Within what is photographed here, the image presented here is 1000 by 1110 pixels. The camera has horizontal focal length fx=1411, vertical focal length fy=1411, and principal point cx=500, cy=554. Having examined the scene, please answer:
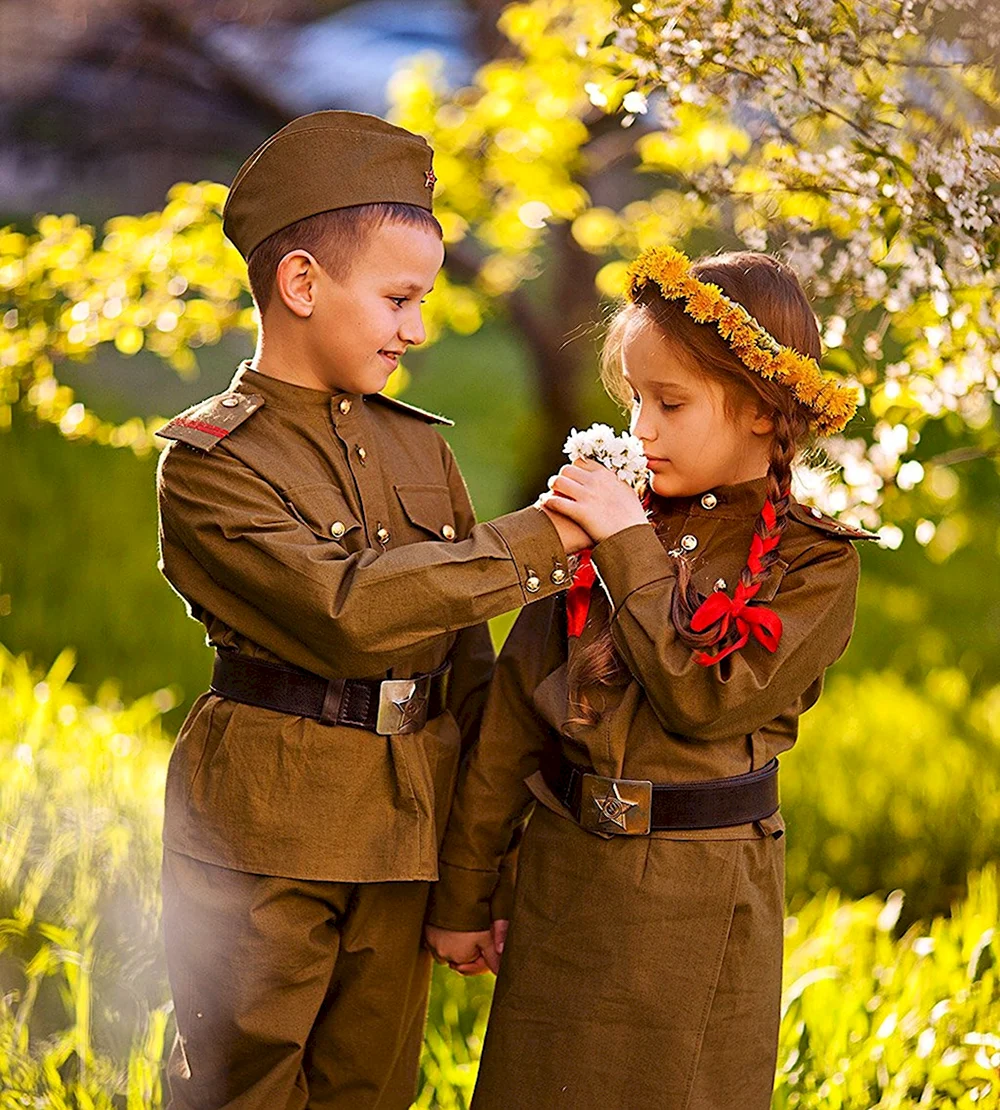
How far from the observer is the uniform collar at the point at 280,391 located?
2129 mm

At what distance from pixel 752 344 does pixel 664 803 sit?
25.3 inches

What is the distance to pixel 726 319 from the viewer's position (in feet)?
6.33

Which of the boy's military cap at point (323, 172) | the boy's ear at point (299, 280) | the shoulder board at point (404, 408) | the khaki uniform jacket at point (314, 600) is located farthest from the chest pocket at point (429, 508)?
the boy's military cap at point (323, 172)

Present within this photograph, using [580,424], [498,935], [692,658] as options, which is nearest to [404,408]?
[692,658]

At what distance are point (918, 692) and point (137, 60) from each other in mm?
4359

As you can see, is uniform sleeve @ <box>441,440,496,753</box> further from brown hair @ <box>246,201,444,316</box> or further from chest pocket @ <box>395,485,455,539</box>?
brown hair @ <box>246,201,444,316</box>

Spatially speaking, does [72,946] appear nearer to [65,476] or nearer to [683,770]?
[683,770]

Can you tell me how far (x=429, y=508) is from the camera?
89.3 inches

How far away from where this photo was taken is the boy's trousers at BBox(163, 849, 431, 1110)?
2088mm

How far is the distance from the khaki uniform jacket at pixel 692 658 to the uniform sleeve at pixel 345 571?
0.13m

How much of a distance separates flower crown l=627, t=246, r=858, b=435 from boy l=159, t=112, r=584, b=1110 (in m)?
0.35

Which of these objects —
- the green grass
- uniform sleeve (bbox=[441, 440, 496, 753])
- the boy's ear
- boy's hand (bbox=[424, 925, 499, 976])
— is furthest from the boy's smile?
the green grass

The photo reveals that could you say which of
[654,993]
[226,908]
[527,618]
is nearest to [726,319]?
[527,618]

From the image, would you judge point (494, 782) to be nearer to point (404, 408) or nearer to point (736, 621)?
point (736, 621)
